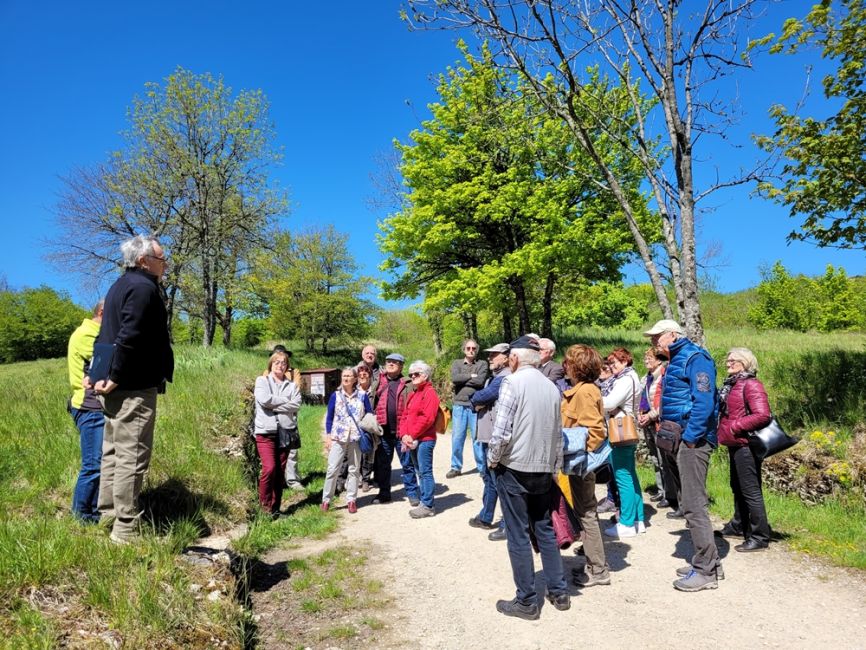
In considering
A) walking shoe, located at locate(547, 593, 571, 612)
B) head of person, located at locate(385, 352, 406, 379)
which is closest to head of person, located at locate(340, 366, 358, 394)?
head of person, located at locate(385, 352, 406, 379)

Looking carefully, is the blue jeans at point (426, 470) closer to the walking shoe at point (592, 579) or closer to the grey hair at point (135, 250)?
the walking shoe at point (592, 579)

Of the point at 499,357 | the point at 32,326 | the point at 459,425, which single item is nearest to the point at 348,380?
the point at 499,357

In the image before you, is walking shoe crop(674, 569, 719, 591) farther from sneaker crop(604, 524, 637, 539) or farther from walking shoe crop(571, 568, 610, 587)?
sneaker crop(604, 524, 637, 539)

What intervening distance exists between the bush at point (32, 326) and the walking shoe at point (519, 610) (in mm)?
51291

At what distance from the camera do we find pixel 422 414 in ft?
21.9

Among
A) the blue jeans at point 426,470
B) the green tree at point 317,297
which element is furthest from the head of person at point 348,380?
the green tree at point 317,297

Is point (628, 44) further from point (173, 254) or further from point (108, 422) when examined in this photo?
point (173, 254)

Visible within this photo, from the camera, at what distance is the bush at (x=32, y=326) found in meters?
41.9

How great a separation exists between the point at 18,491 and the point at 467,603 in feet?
13.3

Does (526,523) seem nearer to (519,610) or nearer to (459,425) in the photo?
(519,610)

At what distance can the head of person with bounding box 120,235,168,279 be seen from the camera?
371cm

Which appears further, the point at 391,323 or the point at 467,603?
the point at 391,323

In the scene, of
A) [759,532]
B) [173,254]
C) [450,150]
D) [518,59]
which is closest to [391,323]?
[173,254]

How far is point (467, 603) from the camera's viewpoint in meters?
4.27
